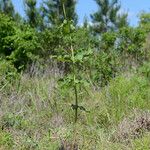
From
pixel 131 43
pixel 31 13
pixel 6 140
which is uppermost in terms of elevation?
pixel 31 13

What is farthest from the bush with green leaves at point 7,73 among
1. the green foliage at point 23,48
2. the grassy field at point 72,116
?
the green foliage at point 23,48

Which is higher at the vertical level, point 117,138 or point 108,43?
point 108,43

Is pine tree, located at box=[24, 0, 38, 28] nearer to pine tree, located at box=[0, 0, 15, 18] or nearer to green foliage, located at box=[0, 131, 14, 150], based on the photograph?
pine tree, located at box=[0, 0, 15, 18]

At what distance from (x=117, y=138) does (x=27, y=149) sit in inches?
41.4

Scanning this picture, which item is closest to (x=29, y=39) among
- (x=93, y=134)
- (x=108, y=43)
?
(x=108, y=43)

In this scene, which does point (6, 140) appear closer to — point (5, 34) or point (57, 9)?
point (5, 34)

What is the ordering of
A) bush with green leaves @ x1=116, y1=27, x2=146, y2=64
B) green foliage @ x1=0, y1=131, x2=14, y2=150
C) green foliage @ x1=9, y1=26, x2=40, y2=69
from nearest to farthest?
green foliage @ x1=0, y1=131, x2=14, y2=150, green foliage @ x1=9, y1=26, x2=40, y2=69, bush with green leaves @ x1=116, y1=27, x2=146, y2=64

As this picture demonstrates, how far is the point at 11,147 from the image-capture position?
576 centimetres

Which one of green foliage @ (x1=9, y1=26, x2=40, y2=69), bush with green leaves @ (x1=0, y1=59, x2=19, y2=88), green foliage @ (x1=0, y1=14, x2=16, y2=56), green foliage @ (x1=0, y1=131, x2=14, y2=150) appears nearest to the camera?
green foliage @ (x1=0, y1=131, x2=14, y2=150)

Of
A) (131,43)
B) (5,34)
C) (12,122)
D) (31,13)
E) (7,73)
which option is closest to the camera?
(12,122)

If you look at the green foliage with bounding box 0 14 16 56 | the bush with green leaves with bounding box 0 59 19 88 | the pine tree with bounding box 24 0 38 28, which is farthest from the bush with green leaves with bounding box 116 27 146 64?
the pine tree with bounding box 24 0 38 28

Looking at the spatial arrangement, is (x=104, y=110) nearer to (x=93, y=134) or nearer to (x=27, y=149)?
(x=93, y=134)

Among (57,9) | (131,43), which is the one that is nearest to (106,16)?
(57,9)

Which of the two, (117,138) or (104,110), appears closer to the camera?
(117,138)
